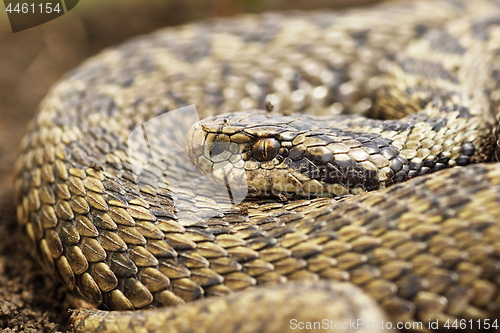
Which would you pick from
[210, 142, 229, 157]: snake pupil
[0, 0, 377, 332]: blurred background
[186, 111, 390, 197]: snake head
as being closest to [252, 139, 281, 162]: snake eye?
[186, 111, 390, 197]: snake head

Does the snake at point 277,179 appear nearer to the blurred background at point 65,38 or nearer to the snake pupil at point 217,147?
the snake pupil at point 217,147

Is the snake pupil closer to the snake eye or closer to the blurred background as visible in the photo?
the snake eye

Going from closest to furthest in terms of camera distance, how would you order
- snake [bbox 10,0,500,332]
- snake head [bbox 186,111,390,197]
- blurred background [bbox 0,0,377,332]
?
snake [bbox 10,0,500,332], snake head [bbox 186,111,390,197], blurred background [bbox 0,0,377,332]

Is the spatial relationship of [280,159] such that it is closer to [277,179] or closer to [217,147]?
[277,179]

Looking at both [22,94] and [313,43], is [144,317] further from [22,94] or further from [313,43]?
[22,94]

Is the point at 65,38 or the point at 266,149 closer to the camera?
the point at 266,149

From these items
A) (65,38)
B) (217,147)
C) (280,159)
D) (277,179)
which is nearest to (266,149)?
(280,159)

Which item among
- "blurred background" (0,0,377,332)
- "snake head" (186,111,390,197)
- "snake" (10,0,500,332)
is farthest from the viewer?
"blurred background" (0,0,377,332)

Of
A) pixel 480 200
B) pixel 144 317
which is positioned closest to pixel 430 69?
pixel 480 200

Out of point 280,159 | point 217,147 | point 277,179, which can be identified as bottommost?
point 277,179
